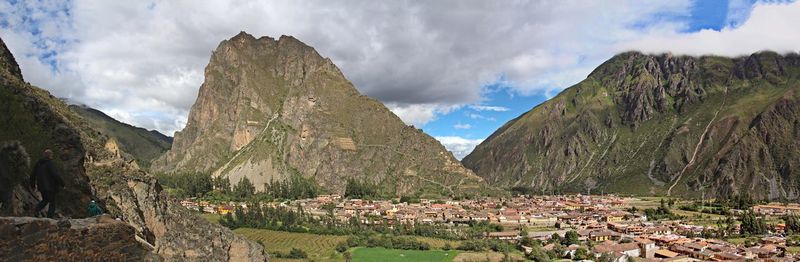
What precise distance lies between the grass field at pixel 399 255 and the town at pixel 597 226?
586 inches

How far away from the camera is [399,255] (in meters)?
93.1

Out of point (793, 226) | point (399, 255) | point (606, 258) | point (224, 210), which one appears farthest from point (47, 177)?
point (793, 226)

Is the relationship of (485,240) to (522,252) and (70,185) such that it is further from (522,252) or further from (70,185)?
(70,185)

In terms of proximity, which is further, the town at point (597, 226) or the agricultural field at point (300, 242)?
the agricultural field at point (300, 242)

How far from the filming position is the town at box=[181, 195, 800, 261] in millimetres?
91125

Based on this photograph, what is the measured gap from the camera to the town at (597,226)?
91125 millimetres

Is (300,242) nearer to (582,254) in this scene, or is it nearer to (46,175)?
(582,254)

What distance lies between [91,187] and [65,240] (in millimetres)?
23396

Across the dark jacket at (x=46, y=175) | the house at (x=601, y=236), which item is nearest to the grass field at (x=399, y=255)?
the house at (x=601, y=236)

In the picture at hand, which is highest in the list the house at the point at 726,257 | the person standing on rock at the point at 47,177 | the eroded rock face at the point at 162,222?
the person standing on rock at the point at 47,177

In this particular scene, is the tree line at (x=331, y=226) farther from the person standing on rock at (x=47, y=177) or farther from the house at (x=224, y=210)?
the person standing on rock at (x=47, y=177)

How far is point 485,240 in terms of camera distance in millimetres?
104438

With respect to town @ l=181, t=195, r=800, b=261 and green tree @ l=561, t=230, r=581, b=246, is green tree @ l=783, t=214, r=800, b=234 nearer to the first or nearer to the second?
town @ l=181, t=195, r=800, b=261

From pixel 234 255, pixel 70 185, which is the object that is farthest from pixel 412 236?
pixel 70 185
